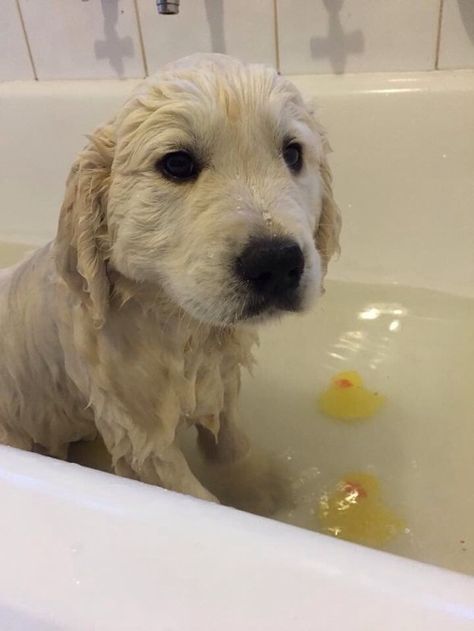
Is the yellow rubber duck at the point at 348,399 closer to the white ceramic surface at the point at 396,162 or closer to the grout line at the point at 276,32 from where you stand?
the white ceramic surface at the point at 396,162

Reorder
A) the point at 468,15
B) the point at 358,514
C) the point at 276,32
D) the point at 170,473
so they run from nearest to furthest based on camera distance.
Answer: the point at 170,473 < the point at 358,514 < the point at 468,15 < the point at 276,32

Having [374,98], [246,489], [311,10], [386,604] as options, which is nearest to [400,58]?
[374,98]

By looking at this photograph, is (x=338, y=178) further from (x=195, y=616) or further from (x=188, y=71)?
(x=195, y=616)

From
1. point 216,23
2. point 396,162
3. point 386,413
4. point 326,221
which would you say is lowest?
point 386,413

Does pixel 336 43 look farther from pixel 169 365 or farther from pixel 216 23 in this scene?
pixel 169 365

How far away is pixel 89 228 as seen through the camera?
31.5 inches

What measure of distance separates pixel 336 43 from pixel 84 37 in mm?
584

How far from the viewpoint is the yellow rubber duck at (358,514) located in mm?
1034

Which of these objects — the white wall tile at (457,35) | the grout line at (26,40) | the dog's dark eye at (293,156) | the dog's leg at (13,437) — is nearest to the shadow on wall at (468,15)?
the white wall tile at (457,35)

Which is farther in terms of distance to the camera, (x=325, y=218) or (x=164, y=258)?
(x=325, y=218)

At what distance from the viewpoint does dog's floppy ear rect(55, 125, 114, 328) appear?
2.62 feet

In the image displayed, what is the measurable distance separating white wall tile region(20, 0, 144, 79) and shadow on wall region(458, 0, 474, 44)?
691 mm

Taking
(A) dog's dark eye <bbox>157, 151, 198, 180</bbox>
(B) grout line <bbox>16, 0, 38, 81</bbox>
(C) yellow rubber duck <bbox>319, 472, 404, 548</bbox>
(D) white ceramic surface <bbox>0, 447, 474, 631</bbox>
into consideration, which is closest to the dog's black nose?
(A) dog's dark eye <bbox>157, 151, 198, 180</bbox>

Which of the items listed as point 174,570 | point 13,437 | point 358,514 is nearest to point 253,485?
point 358,514
